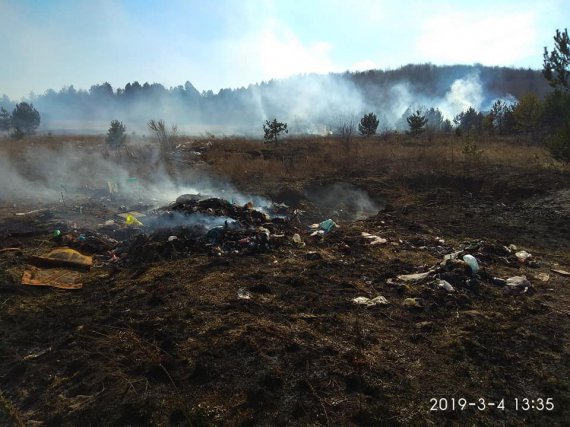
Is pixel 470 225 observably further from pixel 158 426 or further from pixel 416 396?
pixel 158 426

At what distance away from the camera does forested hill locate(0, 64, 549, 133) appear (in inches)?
2445

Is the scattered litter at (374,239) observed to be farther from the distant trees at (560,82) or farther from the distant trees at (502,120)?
the distant trees at (502,120)

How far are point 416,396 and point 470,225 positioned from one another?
6737 millimetres

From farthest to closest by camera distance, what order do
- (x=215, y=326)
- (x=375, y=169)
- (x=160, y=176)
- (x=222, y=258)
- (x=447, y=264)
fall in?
(x=375, y=169) → (x=160, y=176) → (x=222, y=258) → (x=447, y=264) → (x=215, y=326)

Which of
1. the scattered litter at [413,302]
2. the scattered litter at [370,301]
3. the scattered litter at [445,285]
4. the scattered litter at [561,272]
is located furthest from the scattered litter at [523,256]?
the scattered litter at [370,301]

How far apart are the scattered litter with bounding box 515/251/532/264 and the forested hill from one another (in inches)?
1859

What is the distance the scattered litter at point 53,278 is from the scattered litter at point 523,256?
7.28m

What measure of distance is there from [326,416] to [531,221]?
8.30m

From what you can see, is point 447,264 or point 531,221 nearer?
point 447,264

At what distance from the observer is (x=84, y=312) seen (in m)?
4.76

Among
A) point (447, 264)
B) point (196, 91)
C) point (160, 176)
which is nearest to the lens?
point (447, 264)

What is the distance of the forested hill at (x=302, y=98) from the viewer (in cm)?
6209

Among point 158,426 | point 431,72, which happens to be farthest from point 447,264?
point 431,72

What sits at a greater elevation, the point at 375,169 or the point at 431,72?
the point at 431,72
